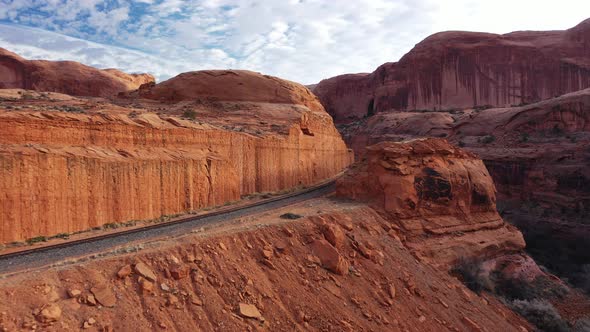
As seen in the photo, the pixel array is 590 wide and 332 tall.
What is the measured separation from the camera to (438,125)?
45625mm

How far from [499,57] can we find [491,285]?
55.8m

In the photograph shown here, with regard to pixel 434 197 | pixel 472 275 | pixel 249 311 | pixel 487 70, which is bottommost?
pixel 472 275

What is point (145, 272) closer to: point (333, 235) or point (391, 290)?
point (333, 235)

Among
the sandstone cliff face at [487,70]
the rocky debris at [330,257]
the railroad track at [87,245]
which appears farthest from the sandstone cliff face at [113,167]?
the sandstone cliff face at [487,70]

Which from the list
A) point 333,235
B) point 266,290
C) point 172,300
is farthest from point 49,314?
point 333,235

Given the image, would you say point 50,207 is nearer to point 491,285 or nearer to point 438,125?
point 491,285

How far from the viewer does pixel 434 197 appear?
1622 cm

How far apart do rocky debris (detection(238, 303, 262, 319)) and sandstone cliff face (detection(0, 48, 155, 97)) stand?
1837 inches

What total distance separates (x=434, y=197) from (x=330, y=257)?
7.72 metres

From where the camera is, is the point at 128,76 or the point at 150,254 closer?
the point at 150,254

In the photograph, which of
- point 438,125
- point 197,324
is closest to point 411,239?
point 197,324

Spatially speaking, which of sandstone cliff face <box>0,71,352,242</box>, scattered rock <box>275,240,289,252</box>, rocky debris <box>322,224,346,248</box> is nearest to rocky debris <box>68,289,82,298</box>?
scattered rock <box>275,240,289,252</box>

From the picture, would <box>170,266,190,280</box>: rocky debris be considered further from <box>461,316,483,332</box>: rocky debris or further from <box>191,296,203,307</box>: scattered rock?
<box>461,316,483,332</box>: rocky debris

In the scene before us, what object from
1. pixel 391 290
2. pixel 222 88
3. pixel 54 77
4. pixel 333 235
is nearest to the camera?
pixel 391 290
